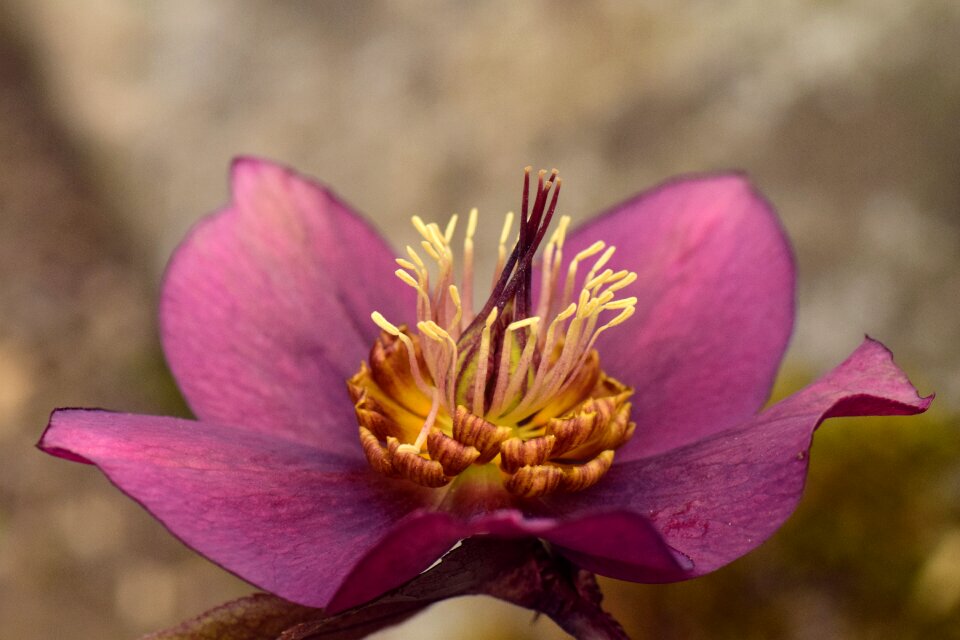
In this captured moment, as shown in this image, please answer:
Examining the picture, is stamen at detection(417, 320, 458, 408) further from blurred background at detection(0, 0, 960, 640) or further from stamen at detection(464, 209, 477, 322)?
blurred background at detection(0, 0, 960, 640)

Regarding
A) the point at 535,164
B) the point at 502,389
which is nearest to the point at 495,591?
the point at 502,389

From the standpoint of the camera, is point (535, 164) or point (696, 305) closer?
point (696, 305)

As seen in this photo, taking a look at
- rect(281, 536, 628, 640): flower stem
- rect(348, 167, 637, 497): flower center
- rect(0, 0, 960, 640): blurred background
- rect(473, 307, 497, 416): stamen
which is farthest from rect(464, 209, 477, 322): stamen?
rect(0, 0, 960, 640): blurred background

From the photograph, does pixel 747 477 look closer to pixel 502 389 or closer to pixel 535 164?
pixel 502 389

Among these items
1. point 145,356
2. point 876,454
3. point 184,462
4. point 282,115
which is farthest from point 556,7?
point 184,462

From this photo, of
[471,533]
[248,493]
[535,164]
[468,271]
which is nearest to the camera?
[471,533]

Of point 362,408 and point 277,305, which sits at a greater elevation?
point 277,305

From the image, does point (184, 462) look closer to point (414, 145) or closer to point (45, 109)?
point (414, 145)
